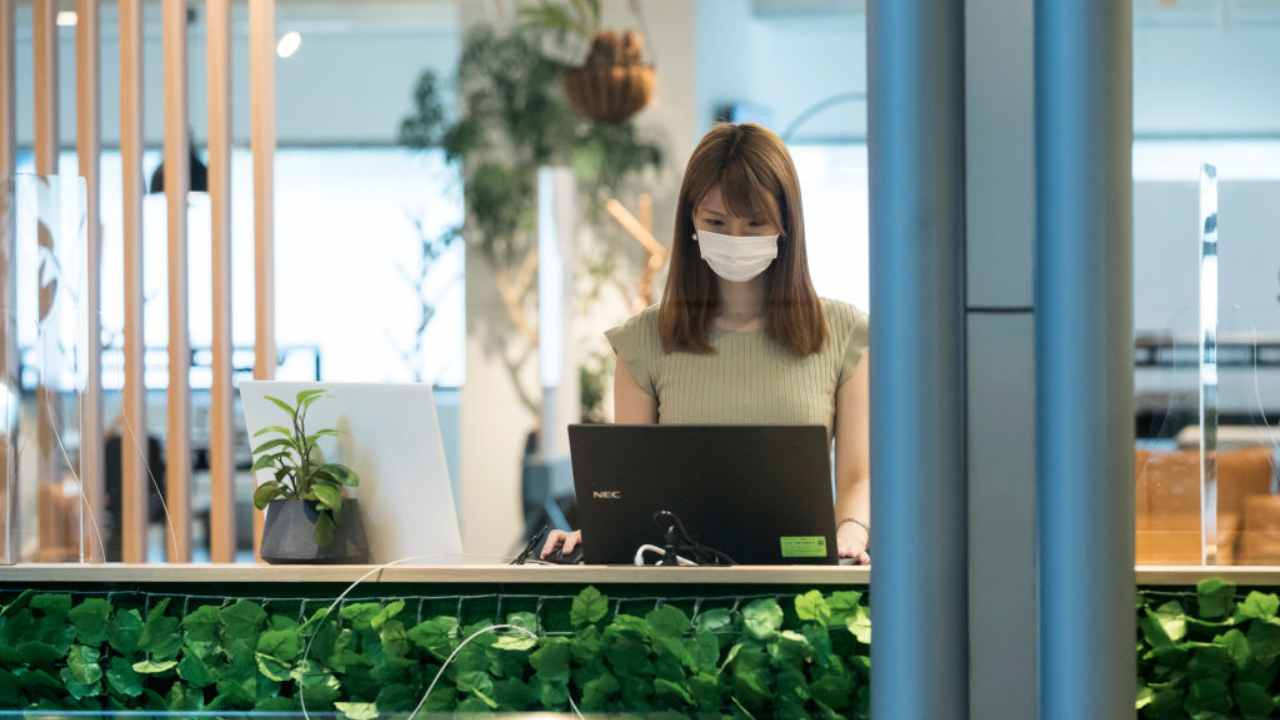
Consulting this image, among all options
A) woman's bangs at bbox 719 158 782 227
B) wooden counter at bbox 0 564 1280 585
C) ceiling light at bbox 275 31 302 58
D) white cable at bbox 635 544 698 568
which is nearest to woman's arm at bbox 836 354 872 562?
wooden counter at bbox 0 564 1280 585

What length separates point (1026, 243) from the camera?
1.79m

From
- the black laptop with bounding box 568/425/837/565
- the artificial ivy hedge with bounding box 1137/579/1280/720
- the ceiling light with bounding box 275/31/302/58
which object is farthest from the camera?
the ceiling light with bounding box 275/31/302/58

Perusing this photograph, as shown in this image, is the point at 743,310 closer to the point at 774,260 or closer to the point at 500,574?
the point at 774,260

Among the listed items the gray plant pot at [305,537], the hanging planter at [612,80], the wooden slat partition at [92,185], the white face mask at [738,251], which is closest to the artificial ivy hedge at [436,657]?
the gray plant pot at [305,537]

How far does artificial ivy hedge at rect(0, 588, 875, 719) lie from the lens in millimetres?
1941

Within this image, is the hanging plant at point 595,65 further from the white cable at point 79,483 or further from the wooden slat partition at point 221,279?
the white cable at point 79,483

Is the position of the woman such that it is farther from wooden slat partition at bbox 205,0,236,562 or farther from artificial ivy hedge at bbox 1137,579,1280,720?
wooden slat partition at bbox 205,0,236,562

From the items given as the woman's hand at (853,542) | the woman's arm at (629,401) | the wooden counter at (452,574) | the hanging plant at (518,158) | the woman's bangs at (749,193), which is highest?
the hanging plant at (518,158)

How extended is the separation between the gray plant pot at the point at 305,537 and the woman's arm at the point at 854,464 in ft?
2.38

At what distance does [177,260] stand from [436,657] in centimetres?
156

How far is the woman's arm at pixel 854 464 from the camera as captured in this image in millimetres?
2008

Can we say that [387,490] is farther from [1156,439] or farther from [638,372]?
[1156,439]

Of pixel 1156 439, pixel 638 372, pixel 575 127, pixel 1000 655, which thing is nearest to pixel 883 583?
pixel 1000 655

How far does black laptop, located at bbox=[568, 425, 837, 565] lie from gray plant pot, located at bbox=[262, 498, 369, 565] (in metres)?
0.39
